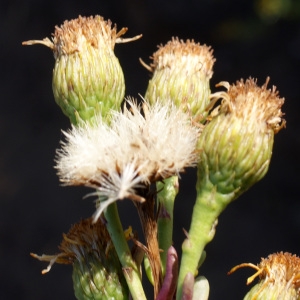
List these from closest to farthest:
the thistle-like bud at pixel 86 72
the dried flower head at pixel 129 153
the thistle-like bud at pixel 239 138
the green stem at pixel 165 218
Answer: the dried flower head at pixel 129 153, the thistle-like bud at pixel 239 138, the green stem at pixel 165 218, the thistle-like bud at pixel 86 72

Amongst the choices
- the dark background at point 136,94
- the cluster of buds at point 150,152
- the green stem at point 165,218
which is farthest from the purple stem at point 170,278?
the dark background at point 136,94

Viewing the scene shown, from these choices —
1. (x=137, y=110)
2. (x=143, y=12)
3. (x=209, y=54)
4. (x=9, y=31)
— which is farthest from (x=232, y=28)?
(x=137, y=110)

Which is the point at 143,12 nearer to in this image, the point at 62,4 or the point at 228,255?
the point at 62,4

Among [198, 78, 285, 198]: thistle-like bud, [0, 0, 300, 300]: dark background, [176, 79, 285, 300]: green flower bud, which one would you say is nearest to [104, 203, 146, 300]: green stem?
[176, 79, 285, 300]: green flower bud

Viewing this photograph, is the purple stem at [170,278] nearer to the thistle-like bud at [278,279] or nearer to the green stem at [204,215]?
the green stem at [204,215]

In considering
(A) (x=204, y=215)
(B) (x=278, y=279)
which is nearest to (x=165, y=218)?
(A) (x=204, y=215)

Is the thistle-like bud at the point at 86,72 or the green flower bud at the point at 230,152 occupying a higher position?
the thistle-like bud at the point at 86,72
